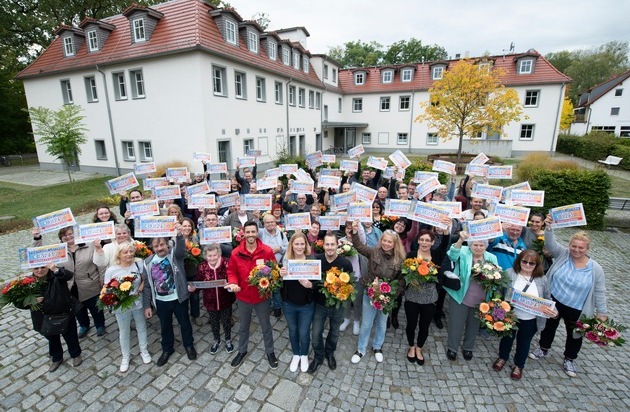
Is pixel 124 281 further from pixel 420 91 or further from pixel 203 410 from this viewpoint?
pixel 420 91

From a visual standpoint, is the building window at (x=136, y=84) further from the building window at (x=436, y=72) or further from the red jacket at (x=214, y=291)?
the building window at (x=436, y=72)

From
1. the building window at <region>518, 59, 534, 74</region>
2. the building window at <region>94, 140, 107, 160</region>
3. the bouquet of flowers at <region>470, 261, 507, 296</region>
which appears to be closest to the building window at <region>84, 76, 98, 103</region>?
the building window at <region>94, 140, 107, 160</region>

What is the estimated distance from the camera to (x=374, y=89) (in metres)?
37.8

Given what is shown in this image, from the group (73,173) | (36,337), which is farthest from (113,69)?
(36,337)

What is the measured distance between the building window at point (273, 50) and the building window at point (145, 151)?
37.1ft

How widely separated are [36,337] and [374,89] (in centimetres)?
3833

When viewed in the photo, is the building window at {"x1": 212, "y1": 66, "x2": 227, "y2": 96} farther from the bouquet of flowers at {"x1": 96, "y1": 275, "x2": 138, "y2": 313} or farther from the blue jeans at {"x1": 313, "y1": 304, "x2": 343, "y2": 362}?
the blue jeans at {"x1": 313, "y1": 304, "x2": 343, "y2": 362}

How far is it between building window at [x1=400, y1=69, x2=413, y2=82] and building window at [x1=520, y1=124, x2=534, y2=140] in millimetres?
13198

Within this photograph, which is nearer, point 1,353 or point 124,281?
point 124,281

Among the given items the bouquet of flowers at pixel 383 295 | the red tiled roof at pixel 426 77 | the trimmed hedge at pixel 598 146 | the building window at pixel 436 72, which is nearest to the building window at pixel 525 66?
the red tiled roof at pixel 426 77

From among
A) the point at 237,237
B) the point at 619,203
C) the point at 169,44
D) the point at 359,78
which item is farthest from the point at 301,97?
the point at 237,237

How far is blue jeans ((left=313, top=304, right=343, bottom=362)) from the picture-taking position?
4.57 metres

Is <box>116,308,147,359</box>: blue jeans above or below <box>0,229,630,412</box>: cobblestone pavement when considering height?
above

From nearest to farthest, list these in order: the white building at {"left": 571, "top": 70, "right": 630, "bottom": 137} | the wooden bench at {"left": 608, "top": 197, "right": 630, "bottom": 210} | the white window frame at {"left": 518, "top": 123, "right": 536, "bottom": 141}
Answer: the wooden bench at {"left": 608, "top": 197, "right": 630, "bottom": 210}, the white window frame at {"left": 518, "top": 123, "right": 536, "bottom": 141}, the white building at {"left": 571, "top": 70, "right": 630, "bottom": 137}
